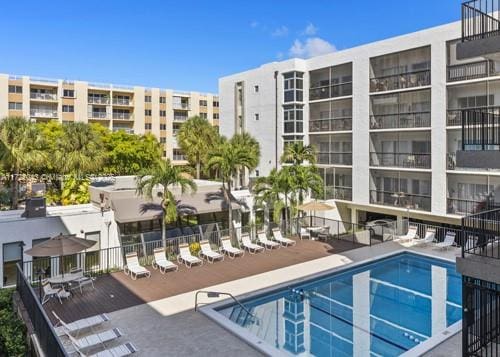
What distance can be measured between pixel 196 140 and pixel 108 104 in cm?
3298

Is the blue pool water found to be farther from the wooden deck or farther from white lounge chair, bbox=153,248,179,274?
white lounge chair, bbox=153,248,179,274

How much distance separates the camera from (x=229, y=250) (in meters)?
21.7

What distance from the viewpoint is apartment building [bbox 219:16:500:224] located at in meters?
25.5

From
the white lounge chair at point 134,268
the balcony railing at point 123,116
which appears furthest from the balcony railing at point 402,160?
the balcony railing at point 123,116

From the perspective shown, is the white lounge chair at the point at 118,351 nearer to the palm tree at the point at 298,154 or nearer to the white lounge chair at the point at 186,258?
the white lounge chair at the point at 186,258

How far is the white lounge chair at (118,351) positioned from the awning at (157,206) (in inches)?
453

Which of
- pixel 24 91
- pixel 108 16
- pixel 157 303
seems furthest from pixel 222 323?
pixel 24 91

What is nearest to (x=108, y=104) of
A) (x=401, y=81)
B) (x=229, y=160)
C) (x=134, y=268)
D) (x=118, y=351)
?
(x=229, y=160)

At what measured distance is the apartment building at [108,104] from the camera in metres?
62.7

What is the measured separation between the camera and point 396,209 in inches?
1135

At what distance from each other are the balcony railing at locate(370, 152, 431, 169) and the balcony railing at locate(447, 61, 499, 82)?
5.23 metres

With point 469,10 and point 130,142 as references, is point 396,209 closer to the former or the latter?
point 469,10

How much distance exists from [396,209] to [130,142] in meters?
34.7

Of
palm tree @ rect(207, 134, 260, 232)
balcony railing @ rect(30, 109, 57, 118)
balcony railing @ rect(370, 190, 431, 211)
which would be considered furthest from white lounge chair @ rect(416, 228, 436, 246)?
balcony railing @ rect(30, 109, 57, 118)
